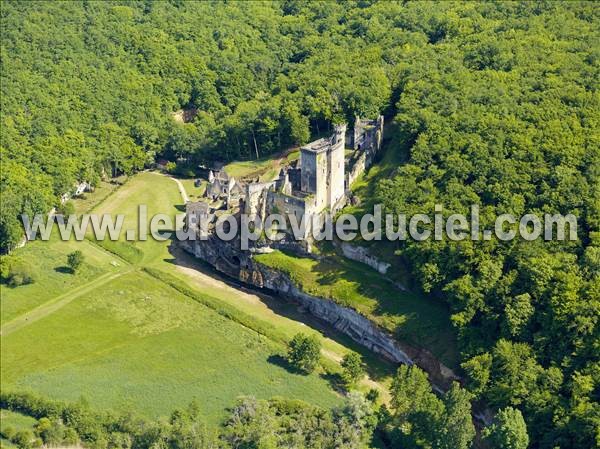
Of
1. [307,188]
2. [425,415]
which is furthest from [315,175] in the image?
[425,415]

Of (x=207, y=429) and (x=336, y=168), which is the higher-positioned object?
(x=336, y=168)

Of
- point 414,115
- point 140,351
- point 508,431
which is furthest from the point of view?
point 414,115

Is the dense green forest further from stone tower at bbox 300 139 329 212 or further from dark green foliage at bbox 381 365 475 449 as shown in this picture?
stone tower at bbox 300 139 329 212

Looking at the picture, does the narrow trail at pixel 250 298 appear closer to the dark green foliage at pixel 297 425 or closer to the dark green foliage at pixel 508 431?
the dark green foliage at pixel 297 425

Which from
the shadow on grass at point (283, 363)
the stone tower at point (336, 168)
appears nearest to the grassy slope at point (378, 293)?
the stone tower at point (336, 168)

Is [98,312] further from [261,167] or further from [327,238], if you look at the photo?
[261,167]

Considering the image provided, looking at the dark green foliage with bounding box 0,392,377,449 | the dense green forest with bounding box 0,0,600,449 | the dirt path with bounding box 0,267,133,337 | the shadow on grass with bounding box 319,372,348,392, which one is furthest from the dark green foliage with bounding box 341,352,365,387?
the dirt path with bounding box 0,267,133,337

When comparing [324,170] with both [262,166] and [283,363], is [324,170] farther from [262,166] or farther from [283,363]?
[283,363]
